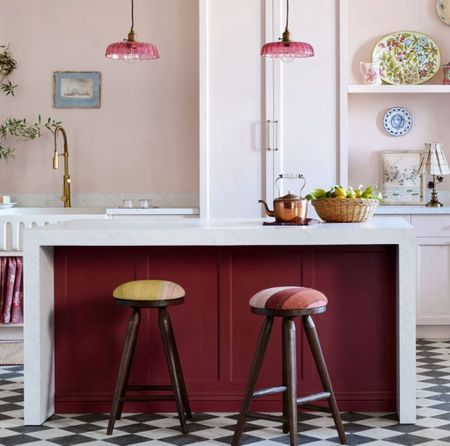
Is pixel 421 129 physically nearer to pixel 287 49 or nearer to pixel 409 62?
pixel 409 62

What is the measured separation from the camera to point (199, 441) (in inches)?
139

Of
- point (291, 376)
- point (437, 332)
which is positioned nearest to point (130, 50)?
point (291, 376)

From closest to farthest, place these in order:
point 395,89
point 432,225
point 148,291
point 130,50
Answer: point 148,291 < point 130,50 < point 432,225 < point 395,89

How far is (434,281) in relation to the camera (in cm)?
577

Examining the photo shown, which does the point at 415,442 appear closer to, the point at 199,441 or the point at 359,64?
the point at 199,441

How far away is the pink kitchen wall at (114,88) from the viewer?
6.40 meters

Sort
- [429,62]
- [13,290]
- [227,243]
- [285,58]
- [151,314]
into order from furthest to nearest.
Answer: [429,62] < [13,290] < [285,58] < [151,314] < [227,243]

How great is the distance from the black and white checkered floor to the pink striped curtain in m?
1.52

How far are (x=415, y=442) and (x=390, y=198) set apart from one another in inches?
119

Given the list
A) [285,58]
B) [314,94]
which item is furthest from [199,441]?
[314,94]

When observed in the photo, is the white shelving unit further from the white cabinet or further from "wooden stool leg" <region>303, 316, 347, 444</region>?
"wooden stool leg" <region>303, 316, 347, 444</region>

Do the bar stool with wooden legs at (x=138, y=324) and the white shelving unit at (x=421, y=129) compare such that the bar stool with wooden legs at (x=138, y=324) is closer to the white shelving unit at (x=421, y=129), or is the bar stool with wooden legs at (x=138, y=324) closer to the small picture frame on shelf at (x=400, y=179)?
the white shelving unit at (x=421, y=129)

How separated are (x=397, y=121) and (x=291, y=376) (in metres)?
3.34

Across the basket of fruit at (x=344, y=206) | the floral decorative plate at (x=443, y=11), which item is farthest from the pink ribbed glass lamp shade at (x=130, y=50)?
the floral decorative plate at (x=443, y=11)
